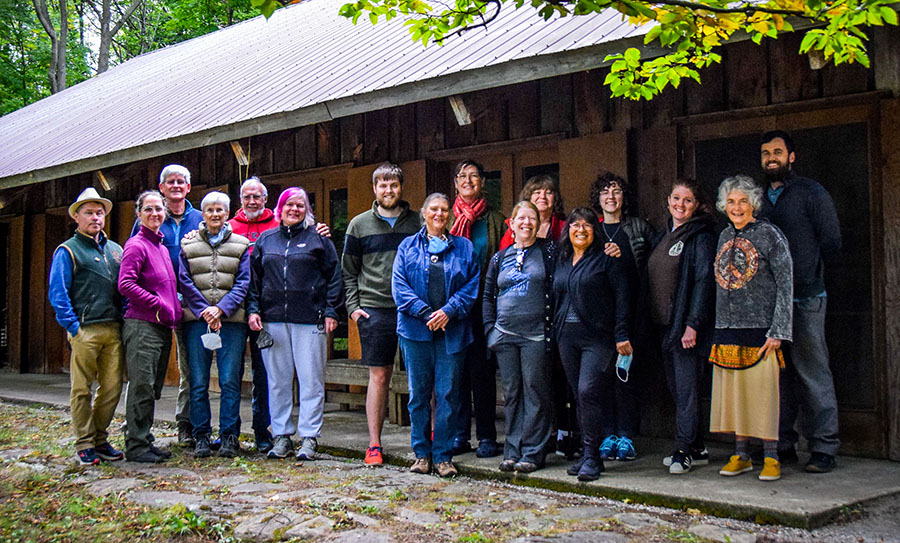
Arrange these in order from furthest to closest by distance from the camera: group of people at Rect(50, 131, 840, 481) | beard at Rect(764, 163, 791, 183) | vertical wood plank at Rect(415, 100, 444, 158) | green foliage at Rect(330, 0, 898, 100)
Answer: vertical wood plank at Rect(415, 100, 444, 158), beard at Rect(764, 163, 791, 183), group of people at Rect(50, 131, 840, 481), green foliage at Rect(330, 0, 898, 100)

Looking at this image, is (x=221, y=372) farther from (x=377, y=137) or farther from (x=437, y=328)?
(x=377, y=137)

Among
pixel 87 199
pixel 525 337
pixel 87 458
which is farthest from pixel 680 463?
pixel 87 199

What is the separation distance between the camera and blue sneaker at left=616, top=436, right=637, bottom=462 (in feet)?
17.3

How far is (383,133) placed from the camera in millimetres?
7926

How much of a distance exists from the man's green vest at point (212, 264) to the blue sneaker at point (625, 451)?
2663mm

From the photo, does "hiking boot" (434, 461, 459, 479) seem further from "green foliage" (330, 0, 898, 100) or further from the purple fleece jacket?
"green foliage" (330, 0, 898, 100)

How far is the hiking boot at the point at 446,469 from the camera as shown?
515 cm

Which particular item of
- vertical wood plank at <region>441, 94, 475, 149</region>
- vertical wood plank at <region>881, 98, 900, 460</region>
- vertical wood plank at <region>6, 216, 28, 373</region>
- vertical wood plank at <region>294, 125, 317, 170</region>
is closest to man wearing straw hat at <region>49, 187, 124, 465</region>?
vertical wood plank at <region>441, 94, 475, 149</region>

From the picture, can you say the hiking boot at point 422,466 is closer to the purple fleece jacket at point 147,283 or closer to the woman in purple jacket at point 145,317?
the woman in purple jacket at point 145,317

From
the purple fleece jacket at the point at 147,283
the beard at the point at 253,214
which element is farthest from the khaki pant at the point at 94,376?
the beard at the point at 253,214

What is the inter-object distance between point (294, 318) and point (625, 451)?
2.33 m

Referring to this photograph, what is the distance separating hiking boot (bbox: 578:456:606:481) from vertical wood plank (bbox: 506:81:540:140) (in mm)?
2858

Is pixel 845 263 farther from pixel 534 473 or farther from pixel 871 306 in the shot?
pixel 534 473

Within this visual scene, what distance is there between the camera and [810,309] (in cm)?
486
